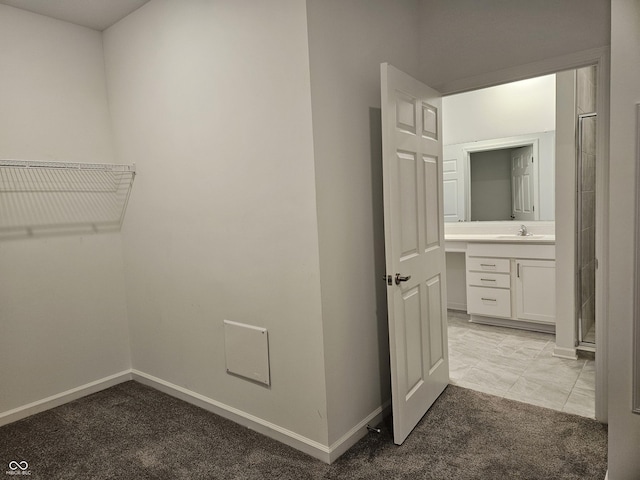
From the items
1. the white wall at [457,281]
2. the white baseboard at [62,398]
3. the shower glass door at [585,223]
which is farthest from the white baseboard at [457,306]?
the white baseboard at [62,398]

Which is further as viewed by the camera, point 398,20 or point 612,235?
point 398,20

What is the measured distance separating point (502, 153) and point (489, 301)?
153 centimetres

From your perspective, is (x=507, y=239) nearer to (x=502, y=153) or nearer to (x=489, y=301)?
(x=489, y=301)

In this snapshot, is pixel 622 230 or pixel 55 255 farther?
pixel 55 255

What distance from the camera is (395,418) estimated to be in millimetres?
2162

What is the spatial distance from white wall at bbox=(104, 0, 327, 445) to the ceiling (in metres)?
0.08

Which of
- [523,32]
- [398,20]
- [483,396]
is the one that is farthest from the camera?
[483,396]

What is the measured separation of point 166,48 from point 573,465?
3.11m

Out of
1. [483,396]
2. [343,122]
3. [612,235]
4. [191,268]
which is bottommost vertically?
[483,396]

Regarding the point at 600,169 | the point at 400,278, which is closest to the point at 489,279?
the point at 600,169

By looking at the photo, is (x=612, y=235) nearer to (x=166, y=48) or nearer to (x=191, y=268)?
(x=191, y=268)

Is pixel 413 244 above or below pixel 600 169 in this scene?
below

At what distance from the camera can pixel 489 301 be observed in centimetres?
412

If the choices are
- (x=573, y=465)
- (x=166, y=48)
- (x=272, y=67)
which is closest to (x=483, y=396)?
(x=573, y=465)
